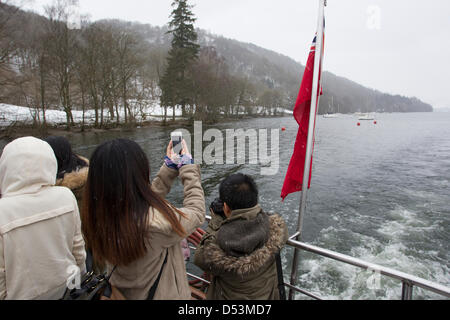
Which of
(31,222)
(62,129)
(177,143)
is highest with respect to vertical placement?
(177,143)

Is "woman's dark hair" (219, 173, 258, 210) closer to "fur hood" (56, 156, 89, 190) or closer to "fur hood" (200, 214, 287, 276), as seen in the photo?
"fur hood" (200, 214, 287, 276)

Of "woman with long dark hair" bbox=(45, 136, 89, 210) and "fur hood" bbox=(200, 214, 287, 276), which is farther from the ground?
"woman with long dark hair" bbox=(45, 136, 89, 210)

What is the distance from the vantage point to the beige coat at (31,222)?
1477mm

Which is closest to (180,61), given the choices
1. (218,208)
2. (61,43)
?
(61,43)

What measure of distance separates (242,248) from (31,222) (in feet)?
4.51

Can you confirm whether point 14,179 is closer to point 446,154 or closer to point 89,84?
point 446,154

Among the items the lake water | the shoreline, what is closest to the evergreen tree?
the shoreline

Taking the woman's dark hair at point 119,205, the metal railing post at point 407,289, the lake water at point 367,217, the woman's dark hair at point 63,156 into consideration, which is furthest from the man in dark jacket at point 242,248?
the lake water at point 367,217

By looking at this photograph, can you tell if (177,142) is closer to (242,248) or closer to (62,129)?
(242,248)

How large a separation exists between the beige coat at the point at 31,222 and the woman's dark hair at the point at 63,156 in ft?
3.16

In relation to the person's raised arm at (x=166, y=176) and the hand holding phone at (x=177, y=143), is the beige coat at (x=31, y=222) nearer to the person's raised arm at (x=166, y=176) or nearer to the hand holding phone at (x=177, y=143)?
the person's raised arm at (x=166, y=176)

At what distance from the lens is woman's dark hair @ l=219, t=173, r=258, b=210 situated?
203cm

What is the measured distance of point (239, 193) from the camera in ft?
6.70

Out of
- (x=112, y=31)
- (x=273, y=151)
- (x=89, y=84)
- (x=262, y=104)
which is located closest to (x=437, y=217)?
(x=273, y=151)
